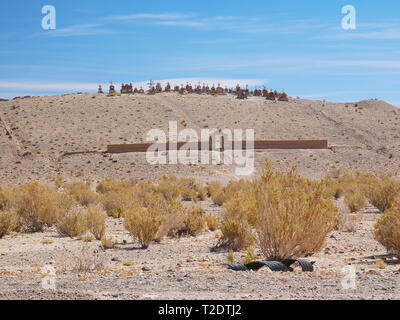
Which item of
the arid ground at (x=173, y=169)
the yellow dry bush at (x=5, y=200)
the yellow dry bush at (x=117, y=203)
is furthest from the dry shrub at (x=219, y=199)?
the yellow dry bush at (x=5, y=200)

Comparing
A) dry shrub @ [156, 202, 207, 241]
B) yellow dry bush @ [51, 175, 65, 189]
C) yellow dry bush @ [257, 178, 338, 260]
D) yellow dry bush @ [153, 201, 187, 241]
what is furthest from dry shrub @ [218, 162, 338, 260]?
yellow dry bush @ [51, 175, 65, 189]

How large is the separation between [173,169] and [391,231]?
128 feet

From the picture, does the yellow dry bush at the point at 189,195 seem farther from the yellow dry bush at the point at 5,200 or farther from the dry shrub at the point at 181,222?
the dry shrub at the point at 181,222

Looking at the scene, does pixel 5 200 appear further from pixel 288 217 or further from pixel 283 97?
pixel 283 97

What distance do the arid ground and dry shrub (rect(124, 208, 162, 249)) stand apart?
1.01ft

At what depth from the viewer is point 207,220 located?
19.4 metres

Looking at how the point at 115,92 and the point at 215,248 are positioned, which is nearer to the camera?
the point at 215,248

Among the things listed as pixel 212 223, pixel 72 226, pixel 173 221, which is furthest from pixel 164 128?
pixel 173 221

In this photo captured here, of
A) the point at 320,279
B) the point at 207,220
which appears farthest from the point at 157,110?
the point at 320,279

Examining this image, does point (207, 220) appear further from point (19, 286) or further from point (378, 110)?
point (378, 110)

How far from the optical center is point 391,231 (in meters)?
13.3

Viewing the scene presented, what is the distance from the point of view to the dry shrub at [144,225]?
15930 mm

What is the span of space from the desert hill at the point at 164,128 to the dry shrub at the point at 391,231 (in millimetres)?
34585
